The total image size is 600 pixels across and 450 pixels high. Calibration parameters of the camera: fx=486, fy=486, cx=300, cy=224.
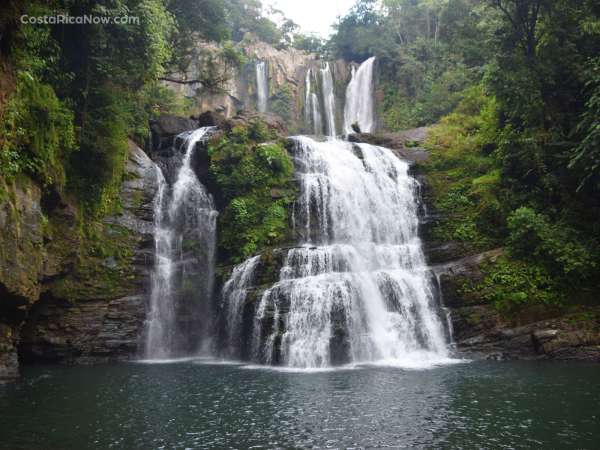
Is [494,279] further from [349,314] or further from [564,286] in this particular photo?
[349,314]

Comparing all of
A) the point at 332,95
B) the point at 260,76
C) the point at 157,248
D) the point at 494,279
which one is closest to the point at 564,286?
the point at 494,279

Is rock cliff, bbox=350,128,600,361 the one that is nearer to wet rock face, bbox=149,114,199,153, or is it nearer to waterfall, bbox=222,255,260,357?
waterfall, bbox=222,255,260,357

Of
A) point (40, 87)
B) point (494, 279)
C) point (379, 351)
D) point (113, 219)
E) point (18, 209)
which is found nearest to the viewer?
point (18, 209)

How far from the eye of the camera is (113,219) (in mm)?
19141

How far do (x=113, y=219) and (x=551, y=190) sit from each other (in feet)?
55.4

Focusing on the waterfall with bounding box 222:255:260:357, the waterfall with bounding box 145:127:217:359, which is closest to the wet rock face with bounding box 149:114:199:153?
the waterfall with bounding box 145:127:217:359

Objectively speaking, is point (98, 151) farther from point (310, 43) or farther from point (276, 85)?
point (310, 43)

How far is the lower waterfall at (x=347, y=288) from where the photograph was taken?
15.9m

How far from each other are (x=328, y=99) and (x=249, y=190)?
22131 millimetres

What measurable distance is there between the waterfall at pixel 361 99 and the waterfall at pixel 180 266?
64.7 ft

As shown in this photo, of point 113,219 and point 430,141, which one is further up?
point 430,141

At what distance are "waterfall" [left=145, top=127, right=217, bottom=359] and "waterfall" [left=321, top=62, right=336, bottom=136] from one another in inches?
768

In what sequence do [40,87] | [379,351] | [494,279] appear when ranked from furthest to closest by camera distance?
[494,279] → [379,351] → [40,87]

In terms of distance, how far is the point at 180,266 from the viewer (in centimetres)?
2002
